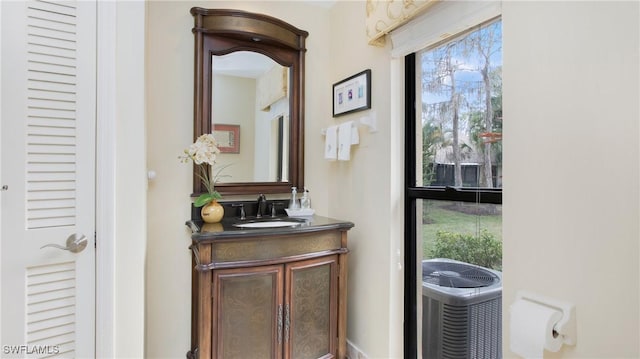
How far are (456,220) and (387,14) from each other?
1.08 metres

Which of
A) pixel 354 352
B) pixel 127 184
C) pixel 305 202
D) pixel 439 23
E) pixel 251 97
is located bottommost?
pixel 354 352

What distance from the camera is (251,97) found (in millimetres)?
2186

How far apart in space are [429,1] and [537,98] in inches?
Result: 26.1

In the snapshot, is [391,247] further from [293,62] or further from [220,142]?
→ [293,62]

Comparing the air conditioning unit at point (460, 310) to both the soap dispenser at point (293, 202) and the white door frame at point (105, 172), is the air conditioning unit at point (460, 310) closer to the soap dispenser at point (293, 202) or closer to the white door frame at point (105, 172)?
the soap dispenser at point (293, 202)

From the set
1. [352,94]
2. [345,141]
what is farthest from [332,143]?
[352,94]

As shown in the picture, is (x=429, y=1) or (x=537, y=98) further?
(x=429, y=1)

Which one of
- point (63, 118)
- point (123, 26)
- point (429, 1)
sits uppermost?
point (429, 1)

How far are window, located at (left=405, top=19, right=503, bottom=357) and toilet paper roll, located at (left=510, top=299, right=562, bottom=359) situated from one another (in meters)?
0.36

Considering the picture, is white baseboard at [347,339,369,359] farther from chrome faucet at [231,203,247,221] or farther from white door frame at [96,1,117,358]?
white door frame at [96,1,117,358]

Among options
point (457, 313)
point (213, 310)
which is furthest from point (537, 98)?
point (213, 310)

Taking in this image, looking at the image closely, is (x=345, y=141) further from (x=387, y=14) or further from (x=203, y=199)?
(x=203, y=199)

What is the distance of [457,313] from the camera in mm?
1441

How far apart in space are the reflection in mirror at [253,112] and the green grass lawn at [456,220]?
3.50ft
